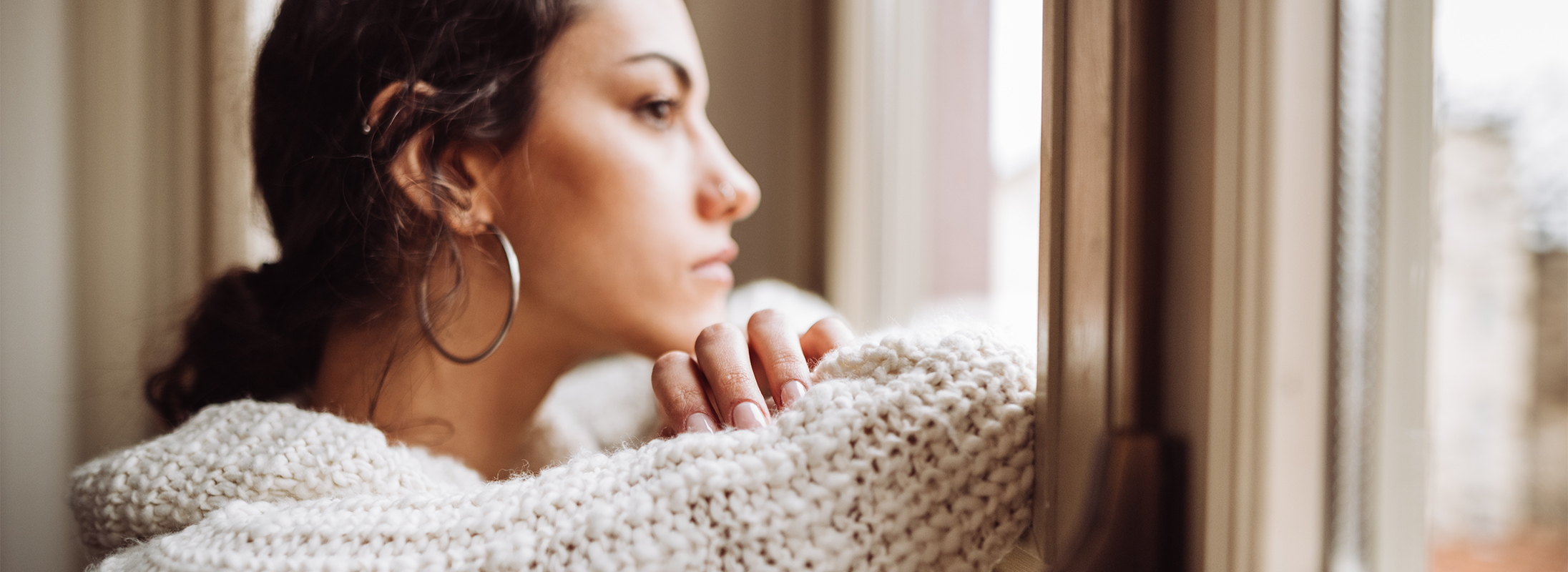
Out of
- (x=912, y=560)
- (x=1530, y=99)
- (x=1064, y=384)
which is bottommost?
(x=912, y=560)

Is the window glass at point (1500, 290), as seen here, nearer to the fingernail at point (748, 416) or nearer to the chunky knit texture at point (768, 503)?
the chunky knit texture at point (768, 503)

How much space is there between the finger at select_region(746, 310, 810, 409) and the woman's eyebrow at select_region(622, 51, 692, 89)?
251 mm

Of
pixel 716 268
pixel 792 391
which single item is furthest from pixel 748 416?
pixel 716 268

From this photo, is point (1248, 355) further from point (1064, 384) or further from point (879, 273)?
point (879, 273)

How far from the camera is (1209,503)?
335 mm

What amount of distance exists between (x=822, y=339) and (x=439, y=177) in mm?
355

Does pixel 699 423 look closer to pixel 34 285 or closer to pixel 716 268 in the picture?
pixel 716 268

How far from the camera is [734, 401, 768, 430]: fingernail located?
1.68ft

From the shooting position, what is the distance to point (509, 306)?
67 centimetres

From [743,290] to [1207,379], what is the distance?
0.76m

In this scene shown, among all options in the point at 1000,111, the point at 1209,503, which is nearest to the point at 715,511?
the point at 1209,503

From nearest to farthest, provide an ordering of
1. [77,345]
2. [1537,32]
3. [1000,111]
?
[1537,32] → [77,345] → [1000,111]

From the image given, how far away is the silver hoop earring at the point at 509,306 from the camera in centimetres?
63

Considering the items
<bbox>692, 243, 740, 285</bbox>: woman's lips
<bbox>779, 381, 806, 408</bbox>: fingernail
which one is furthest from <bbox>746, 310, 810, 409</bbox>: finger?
<bbox>692, 243, 740, 285</bbox>: woman's lips
